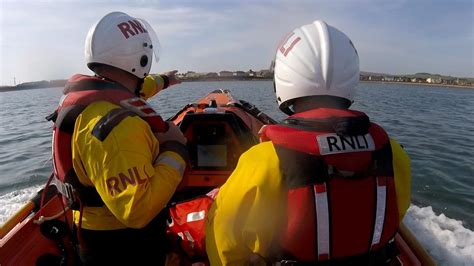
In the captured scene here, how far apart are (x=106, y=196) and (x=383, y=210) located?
0.99 metres

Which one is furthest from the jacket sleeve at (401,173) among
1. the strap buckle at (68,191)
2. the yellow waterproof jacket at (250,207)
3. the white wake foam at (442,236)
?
the white wake foam at (442,236)

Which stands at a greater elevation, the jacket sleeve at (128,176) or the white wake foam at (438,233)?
the jacket sleeve at (128,176)

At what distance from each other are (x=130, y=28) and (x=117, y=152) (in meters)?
0.72

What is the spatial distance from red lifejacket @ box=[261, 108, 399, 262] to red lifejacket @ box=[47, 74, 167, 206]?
1.88ft

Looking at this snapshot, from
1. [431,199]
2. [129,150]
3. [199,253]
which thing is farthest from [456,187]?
[129,150]

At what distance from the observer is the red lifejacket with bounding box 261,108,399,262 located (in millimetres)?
1133

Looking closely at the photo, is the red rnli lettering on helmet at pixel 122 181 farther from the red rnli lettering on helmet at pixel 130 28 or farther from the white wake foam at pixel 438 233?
the white wake foam at pixel 438 233

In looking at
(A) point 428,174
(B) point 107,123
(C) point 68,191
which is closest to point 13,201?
(C) point 68,191

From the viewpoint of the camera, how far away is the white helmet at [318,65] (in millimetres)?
1254

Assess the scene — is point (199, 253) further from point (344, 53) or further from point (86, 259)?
point (344, 53)

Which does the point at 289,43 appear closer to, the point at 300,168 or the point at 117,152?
the point at 300,168

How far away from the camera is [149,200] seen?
1343 mm

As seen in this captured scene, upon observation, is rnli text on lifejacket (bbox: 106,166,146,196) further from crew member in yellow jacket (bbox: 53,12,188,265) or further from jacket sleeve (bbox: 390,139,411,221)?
jacket sleeve (bbox: 390,139,411,221)

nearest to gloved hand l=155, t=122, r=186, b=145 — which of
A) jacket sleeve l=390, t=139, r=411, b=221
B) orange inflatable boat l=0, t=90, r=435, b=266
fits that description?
orange inflatable boat l=0, t=90, r=435, b=266
